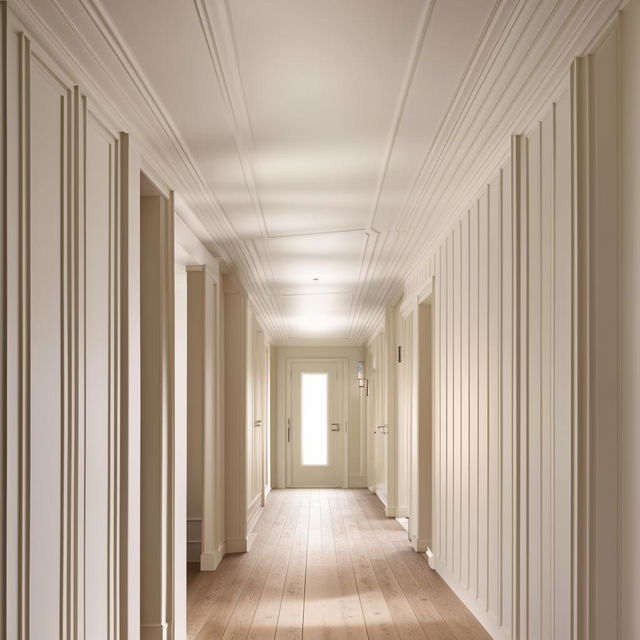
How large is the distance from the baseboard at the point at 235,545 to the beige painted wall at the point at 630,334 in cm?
500

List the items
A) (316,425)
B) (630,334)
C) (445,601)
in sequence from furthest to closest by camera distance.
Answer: (316,425), (445,601), (630,334)

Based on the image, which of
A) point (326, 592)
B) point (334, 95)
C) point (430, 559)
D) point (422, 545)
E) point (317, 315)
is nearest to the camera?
point (334, 95)

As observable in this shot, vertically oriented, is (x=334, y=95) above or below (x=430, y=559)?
above

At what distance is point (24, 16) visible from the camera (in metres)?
2.10

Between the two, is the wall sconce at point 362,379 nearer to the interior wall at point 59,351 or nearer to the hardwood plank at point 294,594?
the hardwood plank at point 294,594

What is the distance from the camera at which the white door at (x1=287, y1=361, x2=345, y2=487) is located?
1388 centimetres

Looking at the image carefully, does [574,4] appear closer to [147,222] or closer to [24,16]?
[24,16]

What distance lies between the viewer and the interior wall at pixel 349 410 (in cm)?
1371

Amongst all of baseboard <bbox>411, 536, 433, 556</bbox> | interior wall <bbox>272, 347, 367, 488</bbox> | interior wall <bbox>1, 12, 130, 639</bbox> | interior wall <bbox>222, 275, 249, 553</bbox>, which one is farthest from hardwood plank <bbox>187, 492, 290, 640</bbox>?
interior wall <bbox>272, 347, 367, 488</bbox>

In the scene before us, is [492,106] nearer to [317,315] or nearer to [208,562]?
[208,562]

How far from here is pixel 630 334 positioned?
2.21m

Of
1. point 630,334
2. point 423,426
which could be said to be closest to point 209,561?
point 423,426

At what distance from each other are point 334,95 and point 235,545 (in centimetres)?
489

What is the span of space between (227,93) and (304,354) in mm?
11332
